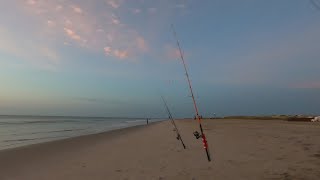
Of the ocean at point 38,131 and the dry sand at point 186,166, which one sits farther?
the ocean at point 38,131

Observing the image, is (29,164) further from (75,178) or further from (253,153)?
(253,153)

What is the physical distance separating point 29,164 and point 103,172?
4.55m

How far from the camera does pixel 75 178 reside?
382 inches

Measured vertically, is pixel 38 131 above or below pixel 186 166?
Answer: above

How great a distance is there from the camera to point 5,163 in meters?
13.1

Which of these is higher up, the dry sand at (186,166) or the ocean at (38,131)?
the ocean at (38,131)

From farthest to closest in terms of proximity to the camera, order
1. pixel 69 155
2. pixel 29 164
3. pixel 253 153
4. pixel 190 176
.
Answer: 1. pixel 69 155
2. pixel 29 164
3. pixel 253 153
4. pixel 190 176

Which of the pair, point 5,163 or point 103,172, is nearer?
point 103,172

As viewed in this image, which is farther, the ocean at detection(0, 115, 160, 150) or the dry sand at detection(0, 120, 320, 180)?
the ocean at detection(0, 115, 160, 150)

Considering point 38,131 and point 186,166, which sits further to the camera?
point 38,131

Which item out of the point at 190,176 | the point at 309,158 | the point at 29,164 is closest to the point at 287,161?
the point at 309,158

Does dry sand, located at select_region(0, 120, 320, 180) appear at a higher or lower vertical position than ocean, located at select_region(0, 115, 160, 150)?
lower

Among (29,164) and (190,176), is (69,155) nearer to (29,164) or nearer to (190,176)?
(29,164)

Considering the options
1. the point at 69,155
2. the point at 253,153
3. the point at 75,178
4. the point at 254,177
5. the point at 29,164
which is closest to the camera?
the point at 254,177
